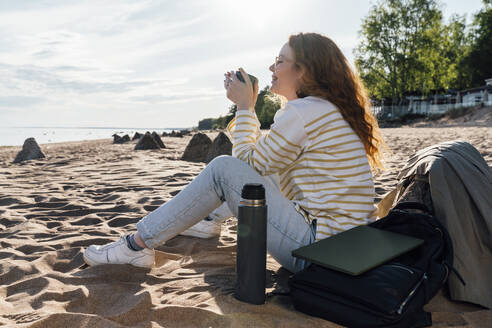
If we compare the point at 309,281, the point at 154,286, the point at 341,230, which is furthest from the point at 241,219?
the point at 154,286

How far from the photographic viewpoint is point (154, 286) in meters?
2.27

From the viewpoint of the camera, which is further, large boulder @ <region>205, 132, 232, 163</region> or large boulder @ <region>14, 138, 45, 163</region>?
large boulder @ <region>14, 138, 45, 163</region>

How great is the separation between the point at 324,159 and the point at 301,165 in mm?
150

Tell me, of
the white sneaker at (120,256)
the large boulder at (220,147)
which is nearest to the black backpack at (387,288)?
the white sneaker at (120,256)

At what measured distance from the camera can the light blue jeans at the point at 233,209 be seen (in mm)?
2127

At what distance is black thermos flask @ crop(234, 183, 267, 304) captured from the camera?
1819 mm

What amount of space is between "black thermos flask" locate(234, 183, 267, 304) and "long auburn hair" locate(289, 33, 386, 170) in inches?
28.0

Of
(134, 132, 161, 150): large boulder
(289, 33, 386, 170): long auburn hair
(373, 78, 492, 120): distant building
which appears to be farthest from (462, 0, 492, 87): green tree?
(289, 33, 386, 170): long auburn hair

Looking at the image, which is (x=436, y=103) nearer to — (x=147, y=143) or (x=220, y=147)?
(x=147, y=143)

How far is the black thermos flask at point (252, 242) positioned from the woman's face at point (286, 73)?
797 millimetres

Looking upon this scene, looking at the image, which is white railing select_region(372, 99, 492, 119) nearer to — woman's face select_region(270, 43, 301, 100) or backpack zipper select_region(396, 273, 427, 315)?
woman's face select_region(270, 43, 301, 100)

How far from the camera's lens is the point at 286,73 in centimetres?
238

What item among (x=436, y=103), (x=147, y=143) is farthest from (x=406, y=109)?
(x=147, y=143)

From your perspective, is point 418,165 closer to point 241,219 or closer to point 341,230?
point 341,230
